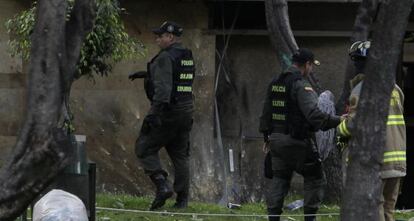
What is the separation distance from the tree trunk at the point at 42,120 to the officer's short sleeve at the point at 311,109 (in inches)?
124

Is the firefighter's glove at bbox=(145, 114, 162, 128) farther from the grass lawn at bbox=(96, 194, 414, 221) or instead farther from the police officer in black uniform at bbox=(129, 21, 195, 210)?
the grass lawn at bbox=(96, 194, 414, 221)

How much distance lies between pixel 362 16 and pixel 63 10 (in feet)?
20.2

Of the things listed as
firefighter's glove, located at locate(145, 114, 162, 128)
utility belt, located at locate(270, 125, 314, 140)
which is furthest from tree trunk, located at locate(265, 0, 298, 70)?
utility belt, located at locate(270, 125, 314, 140)

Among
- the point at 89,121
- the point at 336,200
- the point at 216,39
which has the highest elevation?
the point at 216,39

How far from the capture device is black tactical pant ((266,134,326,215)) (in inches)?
360

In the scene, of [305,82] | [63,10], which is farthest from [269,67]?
[63,10]

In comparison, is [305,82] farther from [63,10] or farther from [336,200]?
[336,200]

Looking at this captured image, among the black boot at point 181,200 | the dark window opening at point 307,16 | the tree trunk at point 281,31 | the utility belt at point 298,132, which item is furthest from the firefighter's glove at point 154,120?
the dark window opening at point 307,16

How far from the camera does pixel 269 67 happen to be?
14.0m

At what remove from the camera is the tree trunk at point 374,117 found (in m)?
6.85

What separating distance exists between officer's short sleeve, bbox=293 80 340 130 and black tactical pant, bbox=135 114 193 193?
1609 millimetres

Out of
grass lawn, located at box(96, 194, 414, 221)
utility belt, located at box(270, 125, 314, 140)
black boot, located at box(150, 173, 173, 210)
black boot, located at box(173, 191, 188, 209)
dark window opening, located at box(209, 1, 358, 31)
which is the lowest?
grass lawn, located at box(96, 194, 414, 221)

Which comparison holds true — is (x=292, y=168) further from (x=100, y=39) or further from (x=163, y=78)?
(x=100, y=39)

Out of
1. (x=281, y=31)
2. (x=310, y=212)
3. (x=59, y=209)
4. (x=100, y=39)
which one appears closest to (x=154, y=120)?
(x=100, y=39)
